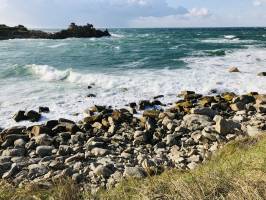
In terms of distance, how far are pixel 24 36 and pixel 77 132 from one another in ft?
265

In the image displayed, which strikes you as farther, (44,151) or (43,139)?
(43,139)

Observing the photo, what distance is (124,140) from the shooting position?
14.1m

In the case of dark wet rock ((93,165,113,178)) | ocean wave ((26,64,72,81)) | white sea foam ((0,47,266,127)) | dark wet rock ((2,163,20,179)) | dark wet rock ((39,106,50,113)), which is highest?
dark wet rock ((93,165,113,178))

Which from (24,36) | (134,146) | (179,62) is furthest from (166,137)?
(24,36)

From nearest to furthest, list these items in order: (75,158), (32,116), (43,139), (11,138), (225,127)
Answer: (75,158) → (225,127) → (43,139) → (11,138) → (32,116)

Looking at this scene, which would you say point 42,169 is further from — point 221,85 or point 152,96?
point 221,85

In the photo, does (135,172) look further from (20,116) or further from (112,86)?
(112,86)

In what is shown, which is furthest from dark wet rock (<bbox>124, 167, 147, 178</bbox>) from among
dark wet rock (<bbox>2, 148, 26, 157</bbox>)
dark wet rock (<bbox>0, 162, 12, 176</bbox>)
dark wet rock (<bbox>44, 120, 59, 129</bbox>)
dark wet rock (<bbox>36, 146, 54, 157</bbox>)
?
dark wet rock (<bbox>44, 120, 59, 129</bbox>)

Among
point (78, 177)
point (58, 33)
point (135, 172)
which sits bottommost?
point (58, 33)

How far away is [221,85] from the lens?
23.3 metres

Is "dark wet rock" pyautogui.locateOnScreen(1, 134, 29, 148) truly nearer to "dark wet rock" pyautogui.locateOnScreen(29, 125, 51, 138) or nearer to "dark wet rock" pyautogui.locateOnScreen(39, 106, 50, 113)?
"dark wet rock" pyautogui.locateOnScreen(29, 125, 51, 138)

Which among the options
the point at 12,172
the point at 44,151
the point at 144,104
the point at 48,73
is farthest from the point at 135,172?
the point at 48,73

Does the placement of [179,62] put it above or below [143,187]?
below

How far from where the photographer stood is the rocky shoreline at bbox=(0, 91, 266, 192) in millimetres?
10984
